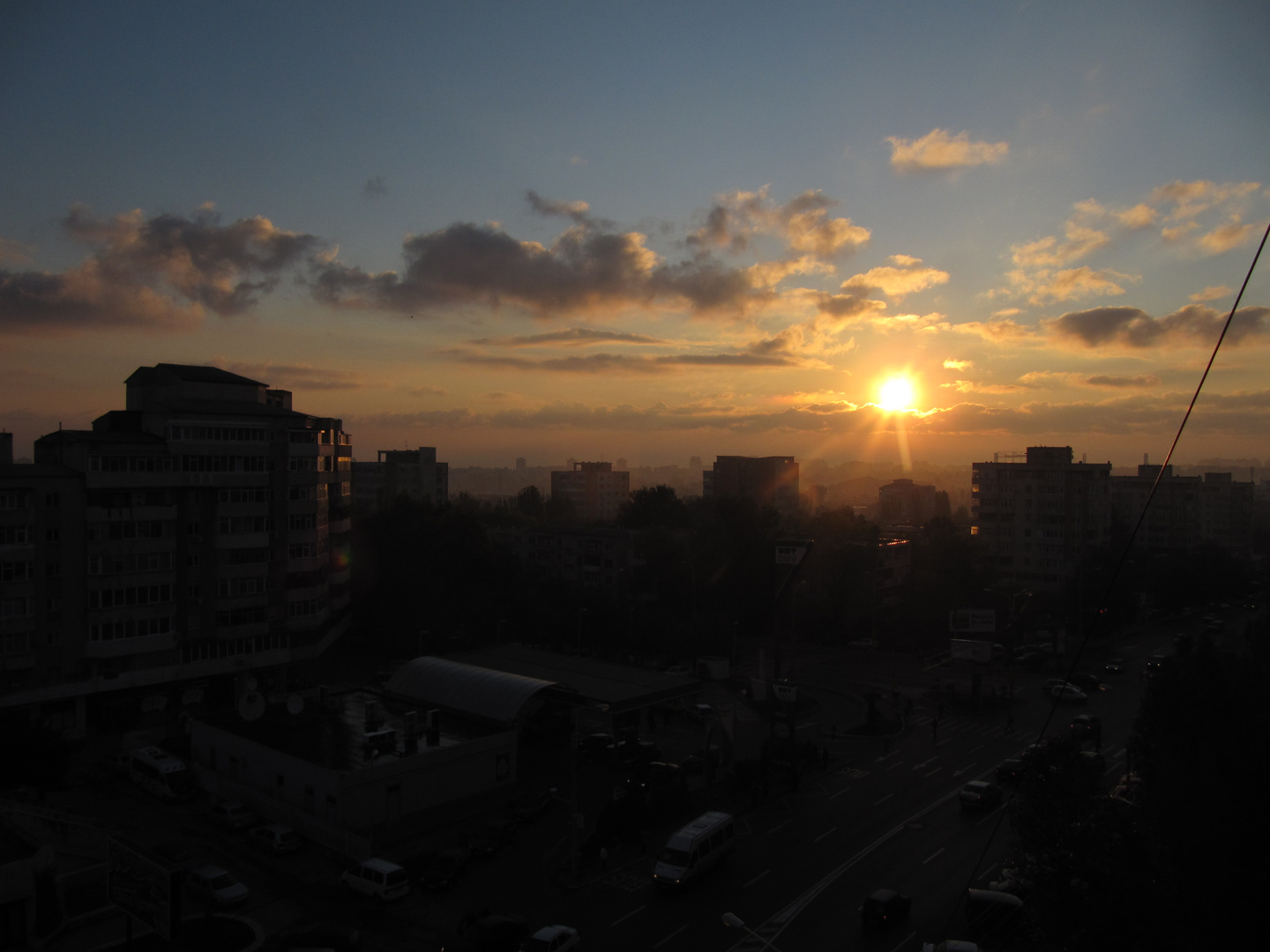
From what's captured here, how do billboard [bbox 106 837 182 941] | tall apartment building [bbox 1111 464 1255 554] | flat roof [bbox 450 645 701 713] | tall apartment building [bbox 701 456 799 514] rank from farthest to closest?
tall apartment building [bbox 701 456 799 514]
tall apartment building [bbox 1111 464 1255 554]
flat roof [bbox 450 645 701 713]
billboard [bbox 106 837 182 941]

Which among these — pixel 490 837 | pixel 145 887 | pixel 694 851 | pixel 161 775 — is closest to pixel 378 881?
pixel 490 837

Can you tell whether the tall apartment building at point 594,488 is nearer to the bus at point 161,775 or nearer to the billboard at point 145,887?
the bus at point 161,775

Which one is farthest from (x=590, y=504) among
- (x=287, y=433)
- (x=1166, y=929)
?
(x=1166, y=929)

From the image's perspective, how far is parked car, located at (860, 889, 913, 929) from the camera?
45.6 ft

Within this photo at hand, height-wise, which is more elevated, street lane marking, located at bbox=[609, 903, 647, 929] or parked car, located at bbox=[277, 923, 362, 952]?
parked car, located at bbox=[277, 923, 362, 952]

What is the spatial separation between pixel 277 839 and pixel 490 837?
426 centimetres

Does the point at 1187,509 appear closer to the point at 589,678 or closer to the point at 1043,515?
the point at 1043,515

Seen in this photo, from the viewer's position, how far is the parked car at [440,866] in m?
15.7

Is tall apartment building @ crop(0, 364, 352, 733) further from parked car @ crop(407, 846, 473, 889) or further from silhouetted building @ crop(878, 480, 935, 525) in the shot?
silhouetted building @ crop(878, 480, 935, 525)

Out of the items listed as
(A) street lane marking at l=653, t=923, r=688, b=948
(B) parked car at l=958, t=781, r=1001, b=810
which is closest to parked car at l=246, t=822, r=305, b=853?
(A) street lane marking at l=653, t=923, r=688, b=948

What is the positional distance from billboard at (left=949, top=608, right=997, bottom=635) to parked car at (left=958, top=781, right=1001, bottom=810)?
68.2ft

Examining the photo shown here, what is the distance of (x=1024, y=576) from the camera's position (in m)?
Result: 55.5

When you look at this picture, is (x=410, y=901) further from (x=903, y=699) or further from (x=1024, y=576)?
(x=1024, y=576)

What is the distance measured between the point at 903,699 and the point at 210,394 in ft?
90.0
